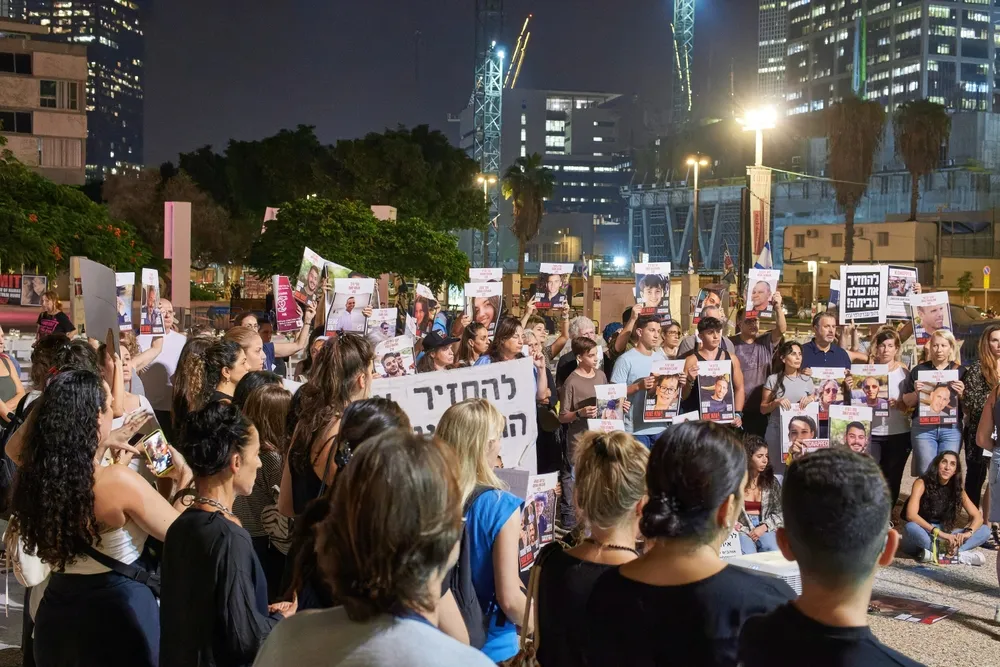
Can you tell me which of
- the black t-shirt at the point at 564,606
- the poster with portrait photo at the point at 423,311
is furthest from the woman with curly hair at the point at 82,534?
the poster with portrait photo at the point at 423,311

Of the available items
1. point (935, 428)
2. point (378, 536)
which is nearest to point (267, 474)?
point (378, 536)

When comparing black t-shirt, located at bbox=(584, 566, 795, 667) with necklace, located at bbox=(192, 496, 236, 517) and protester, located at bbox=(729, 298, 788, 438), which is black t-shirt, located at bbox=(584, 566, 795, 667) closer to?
necklace, located at bbox=(192, 496, 236, 517)

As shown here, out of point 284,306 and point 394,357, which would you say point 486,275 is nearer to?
point 284,306

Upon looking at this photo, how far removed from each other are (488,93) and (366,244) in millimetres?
52166

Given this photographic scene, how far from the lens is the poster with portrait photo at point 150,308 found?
1081 cm

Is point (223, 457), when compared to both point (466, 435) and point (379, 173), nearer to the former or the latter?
point (466, 435)

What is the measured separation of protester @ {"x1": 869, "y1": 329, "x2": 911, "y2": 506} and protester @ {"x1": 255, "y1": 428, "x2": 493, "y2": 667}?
25.6 ft

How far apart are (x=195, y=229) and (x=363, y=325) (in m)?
56.8

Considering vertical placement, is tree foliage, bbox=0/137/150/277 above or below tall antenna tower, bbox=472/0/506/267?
below

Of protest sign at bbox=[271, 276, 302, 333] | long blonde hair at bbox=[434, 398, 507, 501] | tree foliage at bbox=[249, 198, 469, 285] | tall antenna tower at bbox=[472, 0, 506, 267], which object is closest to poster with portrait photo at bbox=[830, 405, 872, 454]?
long blonde hair at bbox=[434, 398, 507, 501]

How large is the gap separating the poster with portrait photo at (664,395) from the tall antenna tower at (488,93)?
3104 inches

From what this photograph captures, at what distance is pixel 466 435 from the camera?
4379mm

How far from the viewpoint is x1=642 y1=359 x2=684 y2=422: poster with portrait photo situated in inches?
339

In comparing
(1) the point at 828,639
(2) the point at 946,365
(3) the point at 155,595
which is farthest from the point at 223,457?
(2) the point at 946,365
